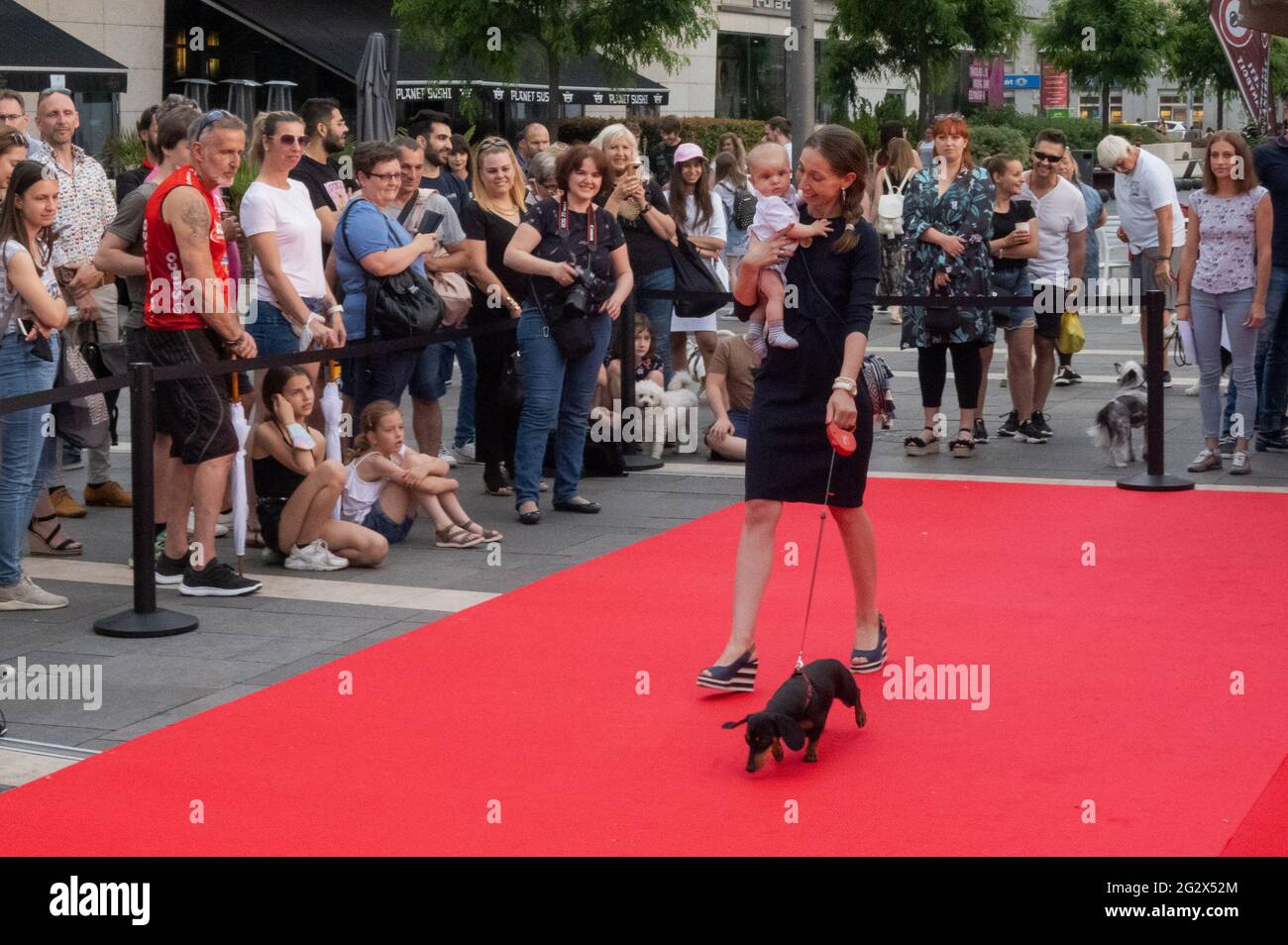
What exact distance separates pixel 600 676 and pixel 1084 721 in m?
1.70

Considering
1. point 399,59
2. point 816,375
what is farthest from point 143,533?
point 399,59

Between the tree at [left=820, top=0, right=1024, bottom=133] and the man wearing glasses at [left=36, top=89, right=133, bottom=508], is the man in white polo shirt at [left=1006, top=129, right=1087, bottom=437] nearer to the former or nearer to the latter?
the man wearing glasses at [left=36, top=89, right=133, bottom=508]

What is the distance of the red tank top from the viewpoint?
7.48m

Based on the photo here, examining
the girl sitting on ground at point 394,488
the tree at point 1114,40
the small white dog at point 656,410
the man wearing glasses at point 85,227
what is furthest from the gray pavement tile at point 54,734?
the tree at point 1114,40

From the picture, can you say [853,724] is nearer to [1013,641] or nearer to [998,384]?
[1013,641]

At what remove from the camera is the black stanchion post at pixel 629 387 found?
1096 centimetres

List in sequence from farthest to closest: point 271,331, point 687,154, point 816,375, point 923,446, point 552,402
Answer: point 687,154 < point 923,446 < point 552,402 < point 271,331 < point 816,375

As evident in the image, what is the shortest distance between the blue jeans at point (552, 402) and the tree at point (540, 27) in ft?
64.7

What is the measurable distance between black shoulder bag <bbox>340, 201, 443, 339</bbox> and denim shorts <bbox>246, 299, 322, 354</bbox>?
1.60 ft

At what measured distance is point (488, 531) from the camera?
8766 millimetres

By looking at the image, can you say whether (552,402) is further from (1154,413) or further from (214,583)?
(1154,413)

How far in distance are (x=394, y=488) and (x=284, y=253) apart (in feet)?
4.12

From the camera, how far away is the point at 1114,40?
152 feet
